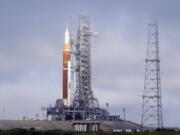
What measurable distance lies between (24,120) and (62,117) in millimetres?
15887

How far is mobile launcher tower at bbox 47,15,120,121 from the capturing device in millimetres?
174500

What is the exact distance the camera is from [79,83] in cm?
17662

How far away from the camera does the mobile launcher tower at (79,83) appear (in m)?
174

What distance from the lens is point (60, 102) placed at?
174 meters

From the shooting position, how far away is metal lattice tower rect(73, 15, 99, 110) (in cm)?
17600

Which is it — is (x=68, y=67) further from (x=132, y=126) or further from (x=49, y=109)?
(x=132, y=126)

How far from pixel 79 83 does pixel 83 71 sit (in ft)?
13.5

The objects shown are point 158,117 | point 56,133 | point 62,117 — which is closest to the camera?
point 56,133

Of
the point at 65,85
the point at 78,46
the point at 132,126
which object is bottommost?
the point at 132,126

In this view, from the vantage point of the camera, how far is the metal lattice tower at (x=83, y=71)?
176000mm

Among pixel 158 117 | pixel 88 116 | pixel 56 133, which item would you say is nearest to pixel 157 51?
pixel 158 117

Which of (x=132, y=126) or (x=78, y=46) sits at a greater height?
(x=78, y=46)

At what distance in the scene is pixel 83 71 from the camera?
6934 inches

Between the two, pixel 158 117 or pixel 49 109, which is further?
pixel 49 109
